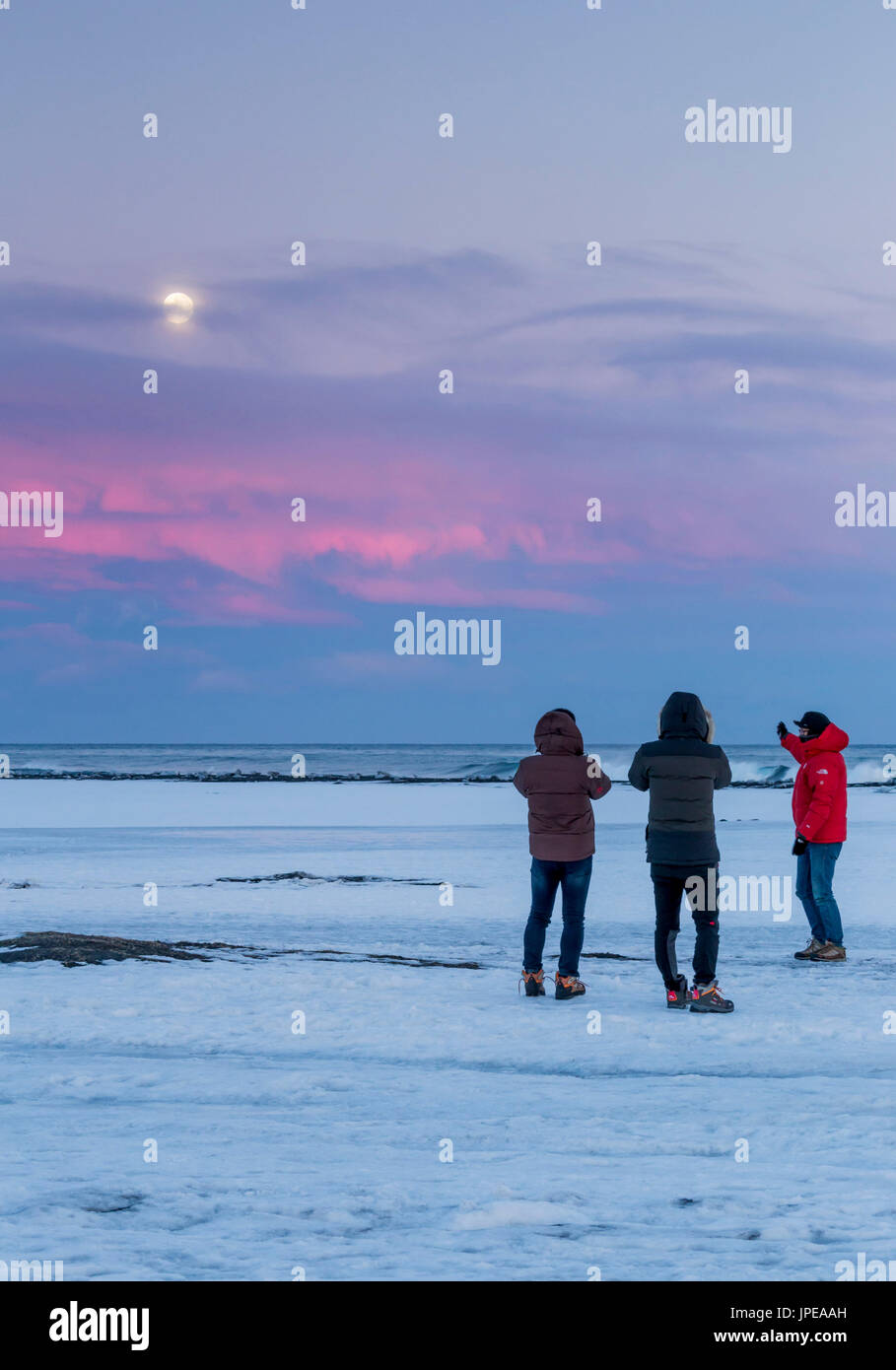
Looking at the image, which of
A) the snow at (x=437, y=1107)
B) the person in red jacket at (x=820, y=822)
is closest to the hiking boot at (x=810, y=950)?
the person in red jacket at (x=820, y=822)

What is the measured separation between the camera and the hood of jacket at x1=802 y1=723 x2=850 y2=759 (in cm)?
1130

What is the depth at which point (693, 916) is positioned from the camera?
8891 mm

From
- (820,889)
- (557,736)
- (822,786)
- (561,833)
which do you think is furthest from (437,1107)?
(822,786)

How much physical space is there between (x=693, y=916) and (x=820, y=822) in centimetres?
276

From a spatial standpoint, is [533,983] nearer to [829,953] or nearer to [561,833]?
[561,833]

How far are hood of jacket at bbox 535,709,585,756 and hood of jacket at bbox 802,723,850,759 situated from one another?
2.81m

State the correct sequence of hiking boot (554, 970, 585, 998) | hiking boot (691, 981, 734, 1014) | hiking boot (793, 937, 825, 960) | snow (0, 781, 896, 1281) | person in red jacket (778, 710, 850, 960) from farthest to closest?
1. hiking boot (793, 937, 825, 960)
2. person in red jacket (778, 710, 850, 960)
3. hiking boot (554, 970, 585, 998)
4. hiking boot (691, 981, 734, 1014)
5. snow (0, 781, 896, 1281)

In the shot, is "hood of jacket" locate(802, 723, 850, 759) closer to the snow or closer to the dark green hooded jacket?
the snow

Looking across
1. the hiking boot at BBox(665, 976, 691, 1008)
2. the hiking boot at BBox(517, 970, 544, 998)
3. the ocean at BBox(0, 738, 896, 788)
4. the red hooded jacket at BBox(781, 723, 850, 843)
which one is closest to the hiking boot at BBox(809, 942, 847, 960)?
the red hooded jacket at BBox(781, 723, 850, 843)

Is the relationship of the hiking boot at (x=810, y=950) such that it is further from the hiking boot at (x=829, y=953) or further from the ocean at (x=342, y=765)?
the ocean at (x=342, y=765)

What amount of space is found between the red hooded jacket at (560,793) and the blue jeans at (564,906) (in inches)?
4.3
